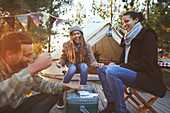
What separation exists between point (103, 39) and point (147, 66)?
5.36m

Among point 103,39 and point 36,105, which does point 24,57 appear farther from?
point 103,39

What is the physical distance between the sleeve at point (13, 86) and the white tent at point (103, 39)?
4.15 m

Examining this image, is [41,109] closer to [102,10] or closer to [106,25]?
[106,25]

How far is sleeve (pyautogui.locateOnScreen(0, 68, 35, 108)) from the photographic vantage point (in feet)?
2.68

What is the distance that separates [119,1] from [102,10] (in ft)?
7.14

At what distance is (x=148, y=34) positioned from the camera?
1.73 meters

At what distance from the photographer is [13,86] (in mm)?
847

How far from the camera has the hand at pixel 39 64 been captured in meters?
0.96

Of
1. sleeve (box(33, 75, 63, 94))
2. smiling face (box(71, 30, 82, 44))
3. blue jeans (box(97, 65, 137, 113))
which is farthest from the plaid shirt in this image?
smiling face (box(71, 30, 82, 44))

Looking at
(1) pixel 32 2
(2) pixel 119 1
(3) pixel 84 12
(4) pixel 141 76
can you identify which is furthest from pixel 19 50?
(3) pixel 84 12

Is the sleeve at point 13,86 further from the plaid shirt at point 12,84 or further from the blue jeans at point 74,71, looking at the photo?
the blue jeans at point 74,71

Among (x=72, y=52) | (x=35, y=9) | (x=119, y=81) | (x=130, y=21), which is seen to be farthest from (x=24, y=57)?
(x=35, y=9)

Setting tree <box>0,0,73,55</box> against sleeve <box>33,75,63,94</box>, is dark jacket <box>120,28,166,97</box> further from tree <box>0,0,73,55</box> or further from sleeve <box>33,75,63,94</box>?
tree <box>0,0,73,55</box>

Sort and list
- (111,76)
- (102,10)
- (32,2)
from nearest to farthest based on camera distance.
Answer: (111,76)
(32,2)
(102,10)
